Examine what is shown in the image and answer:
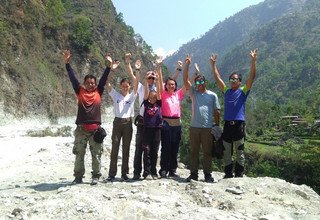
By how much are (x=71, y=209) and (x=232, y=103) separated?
3752 mm

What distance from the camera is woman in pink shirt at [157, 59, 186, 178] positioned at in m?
8.29

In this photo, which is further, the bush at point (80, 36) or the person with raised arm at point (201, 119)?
the bush at point (80, 36)

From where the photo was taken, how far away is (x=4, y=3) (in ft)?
150

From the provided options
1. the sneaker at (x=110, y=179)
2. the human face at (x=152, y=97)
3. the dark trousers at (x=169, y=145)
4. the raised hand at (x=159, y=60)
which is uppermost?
the raised hand at (x=159, y=60)

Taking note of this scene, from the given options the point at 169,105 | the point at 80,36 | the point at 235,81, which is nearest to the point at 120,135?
the point at 169,105

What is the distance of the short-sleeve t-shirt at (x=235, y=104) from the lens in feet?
26.8

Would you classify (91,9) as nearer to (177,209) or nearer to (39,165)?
(39,165)

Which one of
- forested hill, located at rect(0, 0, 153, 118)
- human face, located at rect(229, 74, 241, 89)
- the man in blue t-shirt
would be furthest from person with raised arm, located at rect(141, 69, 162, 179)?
forested hill, located at rect(0, 0, 153, 118)

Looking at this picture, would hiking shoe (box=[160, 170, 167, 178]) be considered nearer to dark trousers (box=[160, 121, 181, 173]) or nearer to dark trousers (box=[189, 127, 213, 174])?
dark trousers (box=[160, 121, 181, 173])

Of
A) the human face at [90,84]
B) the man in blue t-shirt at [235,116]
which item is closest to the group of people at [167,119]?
the man in blue t-shirt at [235,116]

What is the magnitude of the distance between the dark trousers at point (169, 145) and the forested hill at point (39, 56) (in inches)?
1283

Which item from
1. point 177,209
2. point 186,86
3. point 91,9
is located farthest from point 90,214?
point 91,9

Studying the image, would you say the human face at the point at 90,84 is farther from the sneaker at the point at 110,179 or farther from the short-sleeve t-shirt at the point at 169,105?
the sneaker at the point at 110,179

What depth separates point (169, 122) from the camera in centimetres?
832
